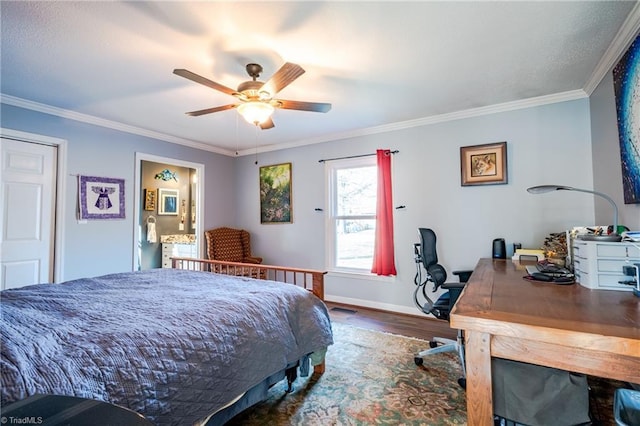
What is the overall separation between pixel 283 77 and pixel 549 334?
182cm

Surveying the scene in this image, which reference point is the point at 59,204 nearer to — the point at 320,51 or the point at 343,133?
the point at 320,51

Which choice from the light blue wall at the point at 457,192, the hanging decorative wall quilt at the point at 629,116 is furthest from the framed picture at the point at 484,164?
the hanging decorative wall quilt at the point at 629,116

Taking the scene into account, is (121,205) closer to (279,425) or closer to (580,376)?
(279,425)

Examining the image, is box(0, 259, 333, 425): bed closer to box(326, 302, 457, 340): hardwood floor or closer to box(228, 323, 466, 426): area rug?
box(228, 323, 466, 426): area rug

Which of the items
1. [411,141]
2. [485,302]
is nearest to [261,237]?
[411,141]

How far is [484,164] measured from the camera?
316 cm

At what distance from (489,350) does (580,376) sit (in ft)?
1.24

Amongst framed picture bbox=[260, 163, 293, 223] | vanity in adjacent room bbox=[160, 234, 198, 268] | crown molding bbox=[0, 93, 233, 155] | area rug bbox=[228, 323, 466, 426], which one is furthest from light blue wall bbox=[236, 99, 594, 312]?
vanity in adjacent room bbox=[160, 234, 198, 268]

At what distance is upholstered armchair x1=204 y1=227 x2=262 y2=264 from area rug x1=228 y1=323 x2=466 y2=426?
2539 mm

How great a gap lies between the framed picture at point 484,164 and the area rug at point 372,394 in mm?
1823

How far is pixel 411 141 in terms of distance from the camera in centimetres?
357

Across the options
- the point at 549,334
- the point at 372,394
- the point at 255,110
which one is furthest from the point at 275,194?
the point at 549,334

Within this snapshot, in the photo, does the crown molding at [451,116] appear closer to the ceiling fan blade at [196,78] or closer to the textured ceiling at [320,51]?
the textured ceiling at [320,51]

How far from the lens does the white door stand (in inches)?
110
